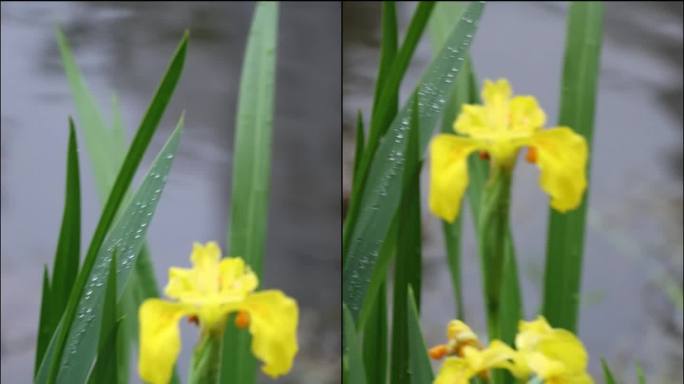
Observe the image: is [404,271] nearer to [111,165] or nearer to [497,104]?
[497,104]

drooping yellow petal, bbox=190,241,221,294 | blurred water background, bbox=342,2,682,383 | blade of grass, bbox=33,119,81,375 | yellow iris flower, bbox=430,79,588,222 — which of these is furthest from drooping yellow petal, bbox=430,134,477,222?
blurred water background, bbox=342,2,682,383

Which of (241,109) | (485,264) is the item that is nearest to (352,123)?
(241,109)

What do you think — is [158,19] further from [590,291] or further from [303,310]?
[590,291]

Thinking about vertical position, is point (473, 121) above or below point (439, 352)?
above

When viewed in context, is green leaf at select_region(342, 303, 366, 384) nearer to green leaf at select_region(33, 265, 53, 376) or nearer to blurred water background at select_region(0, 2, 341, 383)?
green leaf at select_region(33, 265, 53, 376)

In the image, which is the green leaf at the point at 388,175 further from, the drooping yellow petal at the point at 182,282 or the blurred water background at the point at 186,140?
the blurred water background at the point at 186,140

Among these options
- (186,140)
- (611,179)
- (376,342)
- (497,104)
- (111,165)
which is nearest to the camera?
(497,104)

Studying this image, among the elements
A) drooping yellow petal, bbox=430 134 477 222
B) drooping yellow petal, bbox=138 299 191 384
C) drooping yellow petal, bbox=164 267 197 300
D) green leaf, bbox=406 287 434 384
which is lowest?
green leaf, bbox=406 287 434 384

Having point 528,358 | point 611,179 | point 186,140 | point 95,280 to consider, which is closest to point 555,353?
point 528,358
